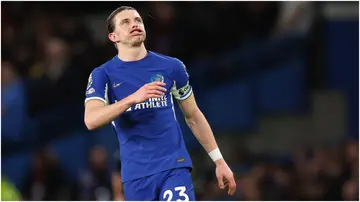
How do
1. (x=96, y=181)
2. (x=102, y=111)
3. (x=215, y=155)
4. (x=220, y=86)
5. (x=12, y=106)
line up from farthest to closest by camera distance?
(x=220, y=86)
(x=12, y=106)
(x=96, y=181)
(x=215, y=155)
(x=102, y=111)

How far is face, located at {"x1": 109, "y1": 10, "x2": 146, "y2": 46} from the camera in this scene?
21.4 ft

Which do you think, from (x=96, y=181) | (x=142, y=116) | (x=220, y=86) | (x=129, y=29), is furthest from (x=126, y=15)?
(x=220, y=86)

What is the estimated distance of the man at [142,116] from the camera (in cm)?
652

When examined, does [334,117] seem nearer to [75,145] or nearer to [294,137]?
[294,137]

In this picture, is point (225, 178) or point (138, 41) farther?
point (225, 178)

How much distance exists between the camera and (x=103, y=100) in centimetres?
647

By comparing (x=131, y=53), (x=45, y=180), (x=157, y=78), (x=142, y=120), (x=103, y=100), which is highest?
(x=131, y=53)

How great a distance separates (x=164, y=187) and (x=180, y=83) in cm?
71

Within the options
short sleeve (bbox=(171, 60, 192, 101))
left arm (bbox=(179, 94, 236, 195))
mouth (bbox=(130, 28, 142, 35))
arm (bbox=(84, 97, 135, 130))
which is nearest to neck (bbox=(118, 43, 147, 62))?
mouth (bbox=(130, 28, 142, 35))

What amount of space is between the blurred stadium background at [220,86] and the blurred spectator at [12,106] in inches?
1.4

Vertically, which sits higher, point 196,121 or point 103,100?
point 103,100

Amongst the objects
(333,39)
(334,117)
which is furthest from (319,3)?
(334,117)

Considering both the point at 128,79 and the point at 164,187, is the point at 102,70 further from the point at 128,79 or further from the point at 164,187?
the point at 164,187

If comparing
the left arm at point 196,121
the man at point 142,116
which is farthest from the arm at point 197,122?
the man at point 142,116
